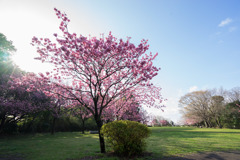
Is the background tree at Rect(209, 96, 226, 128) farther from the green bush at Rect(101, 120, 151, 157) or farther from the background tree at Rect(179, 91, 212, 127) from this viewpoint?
the green bush at Rect(101, 120, 151, 157)

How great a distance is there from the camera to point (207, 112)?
137 feet

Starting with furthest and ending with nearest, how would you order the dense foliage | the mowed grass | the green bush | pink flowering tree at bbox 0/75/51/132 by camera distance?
1. the dense foliage
2. pink flowering tree at bbox 0/75/51/132
3. the mowed grass
4. the green bush

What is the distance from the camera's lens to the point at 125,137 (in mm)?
6395

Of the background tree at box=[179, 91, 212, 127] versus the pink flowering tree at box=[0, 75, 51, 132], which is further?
the background tree at box=[179, 91, 212, 127]

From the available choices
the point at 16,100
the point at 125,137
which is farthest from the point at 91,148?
the point at 16,100

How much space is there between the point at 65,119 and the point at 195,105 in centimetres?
4220

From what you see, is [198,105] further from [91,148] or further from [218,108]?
[91,148]

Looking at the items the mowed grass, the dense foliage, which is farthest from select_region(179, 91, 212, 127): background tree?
the mowed grass

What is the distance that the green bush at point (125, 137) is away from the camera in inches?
253

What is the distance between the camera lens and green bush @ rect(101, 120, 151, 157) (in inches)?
253

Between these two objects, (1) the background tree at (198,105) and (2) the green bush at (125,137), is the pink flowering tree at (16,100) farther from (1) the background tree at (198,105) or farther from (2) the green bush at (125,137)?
(1) the background tree at (198,105)

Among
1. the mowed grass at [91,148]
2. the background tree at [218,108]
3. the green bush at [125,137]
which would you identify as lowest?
the mowed grass at [91,148]

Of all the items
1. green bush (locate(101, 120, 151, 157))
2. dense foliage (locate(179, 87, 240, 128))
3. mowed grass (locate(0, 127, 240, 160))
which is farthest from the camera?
dense foliage (locate(179, 87, 240, 128))

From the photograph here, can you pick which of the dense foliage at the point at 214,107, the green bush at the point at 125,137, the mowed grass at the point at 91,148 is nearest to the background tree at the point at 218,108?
the dense foliage at the point at 214,107
